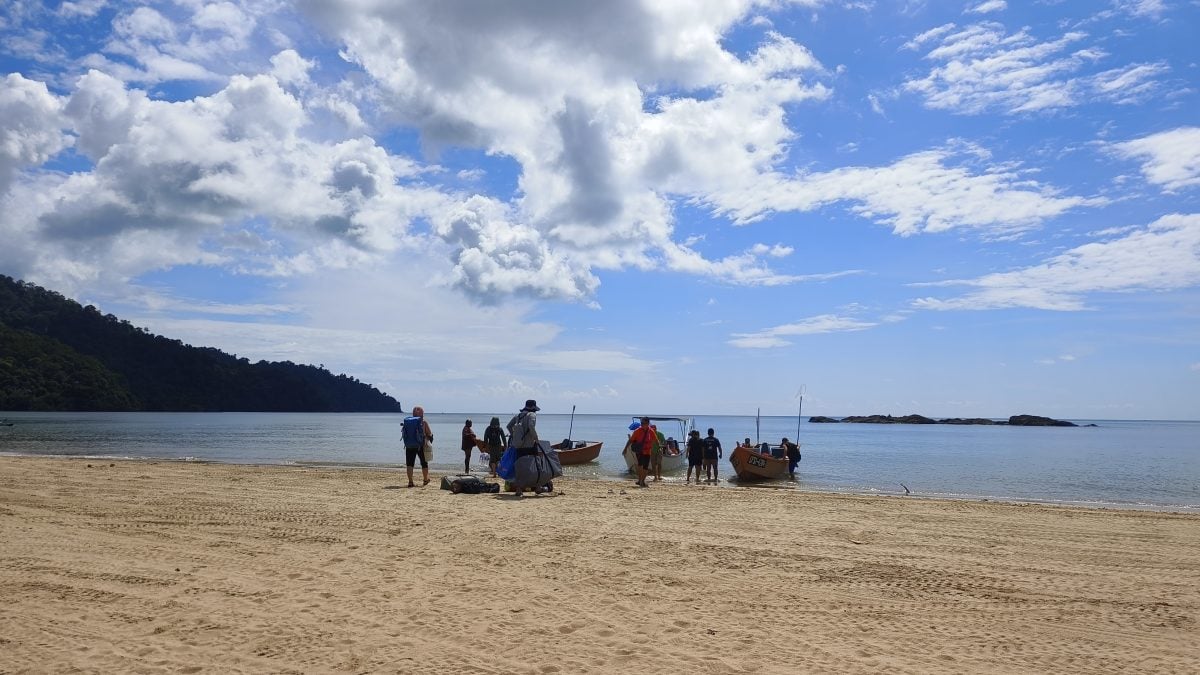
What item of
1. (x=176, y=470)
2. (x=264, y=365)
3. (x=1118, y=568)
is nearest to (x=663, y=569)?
(x=1118, y=568)

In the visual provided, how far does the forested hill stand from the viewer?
114 meters

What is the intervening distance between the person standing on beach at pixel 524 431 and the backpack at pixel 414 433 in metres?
2.65

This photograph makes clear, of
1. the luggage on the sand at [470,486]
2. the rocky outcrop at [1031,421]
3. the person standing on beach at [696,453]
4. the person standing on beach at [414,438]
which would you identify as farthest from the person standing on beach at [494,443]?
the rocky outcrop at [1031,421]

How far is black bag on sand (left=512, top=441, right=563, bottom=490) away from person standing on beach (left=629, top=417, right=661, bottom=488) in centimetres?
407

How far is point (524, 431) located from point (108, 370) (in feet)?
477

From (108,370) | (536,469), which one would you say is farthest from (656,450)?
(108,370)

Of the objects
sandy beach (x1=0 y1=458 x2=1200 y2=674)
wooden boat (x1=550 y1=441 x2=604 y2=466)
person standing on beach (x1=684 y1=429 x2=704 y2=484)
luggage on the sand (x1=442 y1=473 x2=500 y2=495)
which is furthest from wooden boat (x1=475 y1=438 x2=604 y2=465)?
sandy beach (x1=0 y1=458 x2=1200 y2=674)

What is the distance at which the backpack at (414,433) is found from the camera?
1619 cm

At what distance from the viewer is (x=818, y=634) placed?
5.96m

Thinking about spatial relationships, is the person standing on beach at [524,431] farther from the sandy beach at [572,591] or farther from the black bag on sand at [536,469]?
the sandy beach at [572,591]

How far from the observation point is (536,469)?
14828 mm

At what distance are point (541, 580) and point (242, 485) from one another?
461 inches

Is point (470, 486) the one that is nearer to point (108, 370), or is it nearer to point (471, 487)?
point (471, 487)

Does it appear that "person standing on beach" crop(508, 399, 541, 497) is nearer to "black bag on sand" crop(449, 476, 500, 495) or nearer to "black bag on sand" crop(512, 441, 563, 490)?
"black bag on sand" crop(512, 441, 563, 490)
